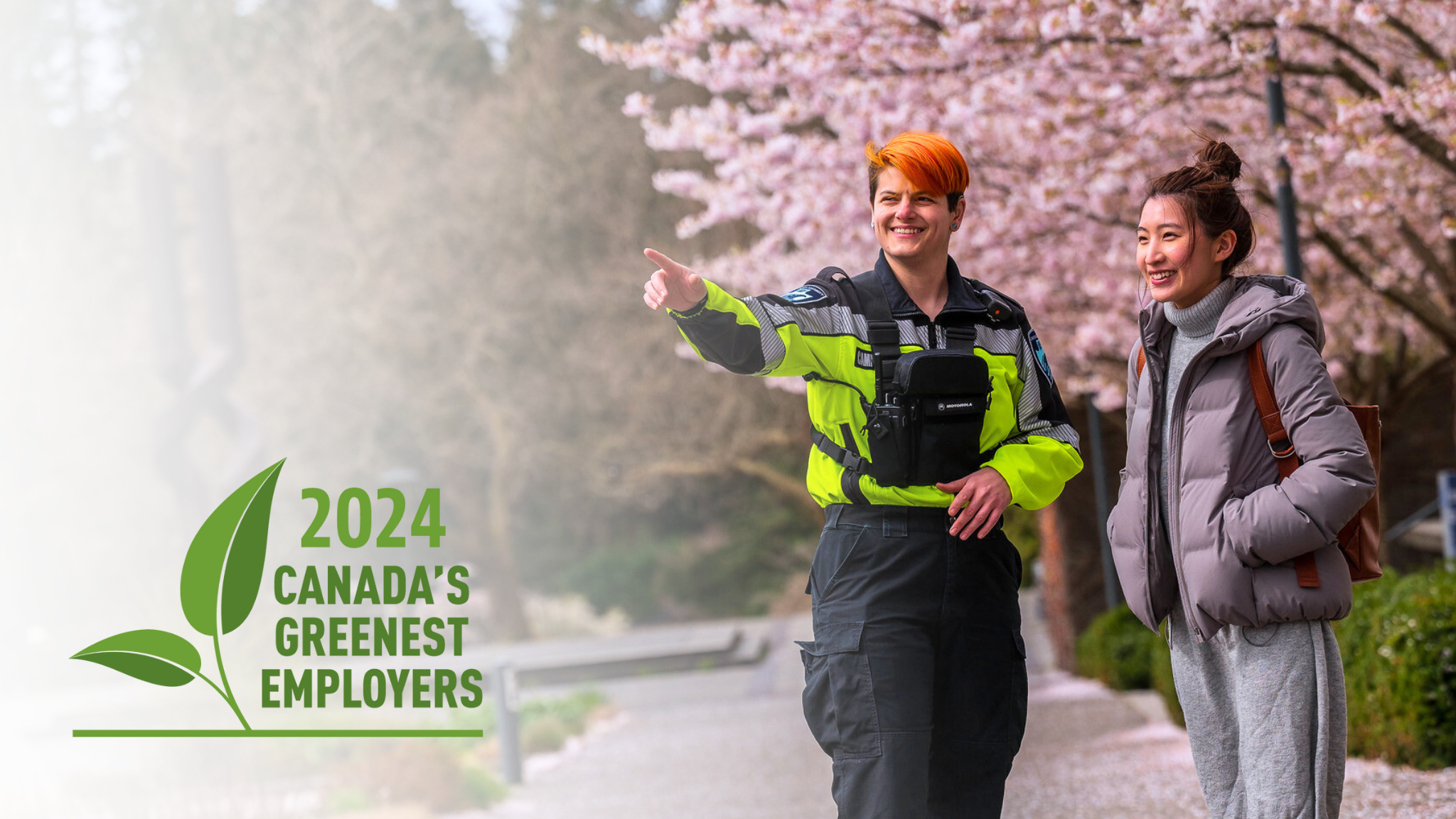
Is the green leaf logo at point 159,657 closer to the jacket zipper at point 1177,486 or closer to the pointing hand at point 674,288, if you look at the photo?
the pointing hand at point 674,288

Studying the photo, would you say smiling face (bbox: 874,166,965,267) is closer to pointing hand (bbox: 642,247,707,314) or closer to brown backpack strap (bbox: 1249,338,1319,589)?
pointing hand (bbox: 642,247,707,314)

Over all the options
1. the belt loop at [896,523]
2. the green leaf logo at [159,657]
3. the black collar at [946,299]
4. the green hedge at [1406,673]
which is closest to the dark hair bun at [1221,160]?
the black collar at [946,299]

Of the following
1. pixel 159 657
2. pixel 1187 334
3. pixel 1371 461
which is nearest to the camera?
pixel 1371 461

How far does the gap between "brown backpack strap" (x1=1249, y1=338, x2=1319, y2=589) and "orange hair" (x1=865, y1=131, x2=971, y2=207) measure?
64cm

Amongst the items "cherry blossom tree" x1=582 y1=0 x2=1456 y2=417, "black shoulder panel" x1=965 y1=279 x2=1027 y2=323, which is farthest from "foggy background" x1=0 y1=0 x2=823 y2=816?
"black shoulder panel" x1=965 y1=279 x2=1027 y2=323

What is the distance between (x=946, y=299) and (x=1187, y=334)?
18.6 inches

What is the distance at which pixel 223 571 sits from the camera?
274 inches

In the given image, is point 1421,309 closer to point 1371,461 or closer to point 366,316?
point 1371,461

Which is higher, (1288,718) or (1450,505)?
(1288,718)

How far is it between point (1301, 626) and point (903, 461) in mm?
753

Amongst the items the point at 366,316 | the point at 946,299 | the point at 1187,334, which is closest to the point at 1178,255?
the point at 1187,334

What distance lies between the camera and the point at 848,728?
101 inches

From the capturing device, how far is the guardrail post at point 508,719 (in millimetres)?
10117

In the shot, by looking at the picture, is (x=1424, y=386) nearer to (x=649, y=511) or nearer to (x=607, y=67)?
(x=607, y=67)
